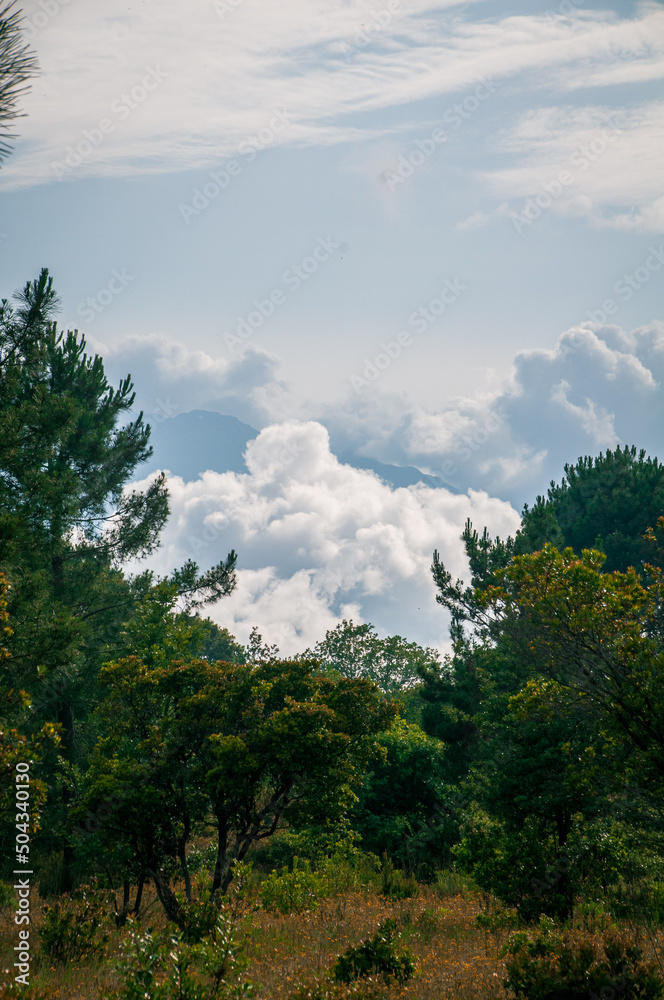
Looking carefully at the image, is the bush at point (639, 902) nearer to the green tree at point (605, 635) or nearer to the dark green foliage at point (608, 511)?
the green tree at point (605, 635)

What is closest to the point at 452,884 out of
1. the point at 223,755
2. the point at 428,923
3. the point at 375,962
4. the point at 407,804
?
the point at 428,923

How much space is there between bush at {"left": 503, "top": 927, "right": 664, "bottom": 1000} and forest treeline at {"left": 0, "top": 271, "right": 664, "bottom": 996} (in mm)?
1521

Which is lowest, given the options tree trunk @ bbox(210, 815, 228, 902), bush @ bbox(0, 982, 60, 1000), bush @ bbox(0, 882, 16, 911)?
bush @ bbox(0, 882, 16, 911)

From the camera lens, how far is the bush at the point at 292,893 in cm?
1392

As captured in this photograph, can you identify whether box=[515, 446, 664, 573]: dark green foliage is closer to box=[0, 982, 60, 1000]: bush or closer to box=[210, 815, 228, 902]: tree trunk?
box=[210, 815, 228, 902]: tree trunk

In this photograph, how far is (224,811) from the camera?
11742 millimetres

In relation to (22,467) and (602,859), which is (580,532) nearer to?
(602,859)

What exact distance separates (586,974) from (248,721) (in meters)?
6.46

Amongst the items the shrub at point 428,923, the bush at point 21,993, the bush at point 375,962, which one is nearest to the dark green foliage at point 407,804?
the shrub at point 428,923

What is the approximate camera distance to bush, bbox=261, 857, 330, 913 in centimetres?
1392

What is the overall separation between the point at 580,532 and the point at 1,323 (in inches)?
1046

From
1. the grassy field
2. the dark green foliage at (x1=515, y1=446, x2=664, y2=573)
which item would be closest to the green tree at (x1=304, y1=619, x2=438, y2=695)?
the dark green foliage at (x1=515, y1=446, x2=664, y2=573)

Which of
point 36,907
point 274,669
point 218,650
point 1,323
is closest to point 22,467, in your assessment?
point 1,323

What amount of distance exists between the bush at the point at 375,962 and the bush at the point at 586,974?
1413 millimetres
